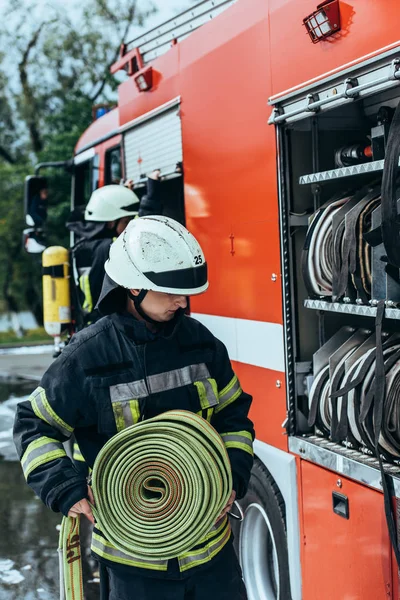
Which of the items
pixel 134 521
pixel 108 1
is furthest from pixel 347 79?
pixel 108 1

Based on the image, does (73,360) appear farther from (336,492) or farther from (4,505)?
(4,505)

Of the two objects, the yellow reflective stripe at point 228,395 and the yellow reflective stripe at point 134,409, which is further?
the yellow reflective stripe at point 228,395

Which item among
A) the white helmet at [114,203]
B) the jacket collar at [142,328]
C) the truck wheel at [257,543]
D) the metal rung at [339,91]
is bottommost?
the truck wheel at [257,543]

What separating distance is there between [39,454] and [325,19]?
1877mm

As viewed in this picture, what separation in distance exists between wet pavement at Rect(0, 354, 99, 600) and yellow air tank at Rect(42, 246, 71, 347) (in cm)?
143

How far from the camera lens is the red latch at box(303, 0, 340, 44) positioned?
9.12 feet

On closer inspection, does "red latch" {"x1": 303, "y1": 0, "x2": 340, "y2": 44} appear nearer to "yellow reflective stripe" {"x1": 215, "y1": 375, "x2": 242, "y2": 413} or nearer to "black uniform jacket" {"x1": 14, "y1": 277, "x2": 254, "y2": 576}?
"black uniform jacket" {"x1": 14, "y1": 277, "x2": 254, "y2": 576}

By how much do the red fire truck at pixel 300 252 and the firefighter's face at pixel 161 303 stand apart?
0.72 metres

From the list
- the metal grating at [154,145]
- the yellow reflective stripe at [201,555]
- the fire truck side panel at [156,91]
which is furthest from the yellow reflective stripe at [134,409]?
the fire truck side panel at [156,91]

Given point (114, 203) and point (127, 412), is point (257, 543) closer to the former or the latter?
point (127, 412)

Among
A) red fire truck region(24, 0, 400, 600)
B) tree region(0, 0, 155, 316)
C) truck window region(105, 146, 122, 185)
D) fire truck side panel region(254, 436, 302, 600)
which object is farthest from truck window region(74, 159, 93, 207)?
tree region(0, 0, 155, 316)

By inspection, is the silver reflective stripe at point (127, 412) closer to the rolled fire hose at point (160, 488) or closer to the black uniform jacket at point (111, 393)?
the black uniform jacket at point (111, 393)

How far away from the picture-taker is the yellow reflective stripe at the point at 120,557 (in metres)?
2.53

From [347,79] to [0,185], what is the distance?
71.2 feet
